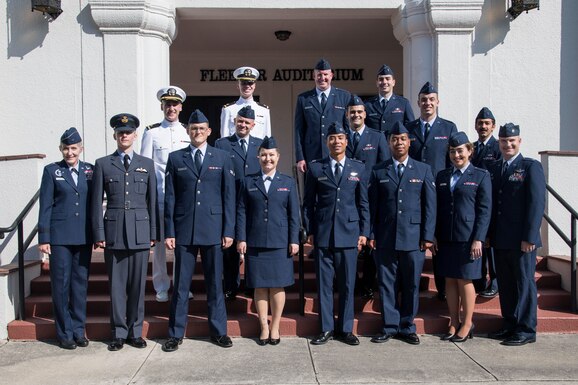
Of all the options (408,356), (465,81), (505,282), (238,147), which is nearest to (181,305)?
(238,147)

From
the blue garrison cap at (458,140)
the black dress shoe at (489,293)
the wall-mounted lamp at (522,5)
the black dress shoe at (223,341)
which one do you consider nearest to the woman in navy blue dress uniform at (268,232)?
the black dress shoe at (223,341)

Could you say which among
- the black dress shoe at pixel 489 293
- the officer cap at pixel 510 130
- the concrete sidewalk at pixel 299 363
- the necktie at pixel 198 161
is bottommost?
the concrete sidewalk at pixel 299 363

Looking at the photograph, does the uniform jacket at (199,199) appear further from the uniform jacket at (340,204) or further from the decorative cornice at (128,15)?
the decorative cornice at (128,15)

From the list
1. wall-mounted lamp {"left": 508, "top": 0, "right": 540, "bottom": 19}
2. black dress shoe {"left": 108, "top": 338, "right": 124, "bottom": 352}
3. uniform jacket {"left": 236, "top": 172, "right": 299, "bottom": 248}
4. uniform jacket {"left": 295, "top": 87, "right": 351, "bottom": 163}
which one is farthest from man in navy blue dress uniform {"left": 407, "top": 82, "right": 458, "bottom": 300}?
black dress shoe {"left": 108, "top": 338, "right": 124, "bottom": 352}

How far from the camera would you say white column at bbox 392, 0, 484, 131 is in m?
7.25

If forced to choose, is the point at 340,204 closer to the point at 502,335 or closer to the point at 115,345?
the point at 502,335

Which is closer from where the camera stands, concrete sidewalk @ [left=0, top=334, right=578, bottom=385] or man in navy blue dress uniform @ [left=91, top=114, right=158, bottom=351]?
concrete sidewalk @ [left=0, top=334, right=578, bottom=385]

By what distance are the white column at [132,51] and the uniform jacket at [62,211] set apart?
2.20 metres

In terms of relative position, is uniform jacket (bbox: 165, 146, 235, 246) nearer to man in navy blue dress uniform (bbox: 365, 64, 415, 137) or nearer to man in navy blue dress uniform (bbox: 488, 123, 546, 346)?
man in navy blue dress uniform (bbox: 365, 64, 415, 137)

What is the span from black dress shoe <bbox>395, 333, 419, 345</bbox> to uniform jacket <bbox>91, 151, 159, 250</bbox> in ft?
7.78

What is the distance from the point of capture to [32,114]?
7.38 meters

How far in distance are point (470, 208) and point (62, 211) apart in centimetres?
355

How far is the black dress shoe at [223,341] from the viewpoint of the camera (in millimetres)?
5008

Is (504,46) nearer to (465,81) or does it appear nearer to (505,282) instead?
(465,81)
